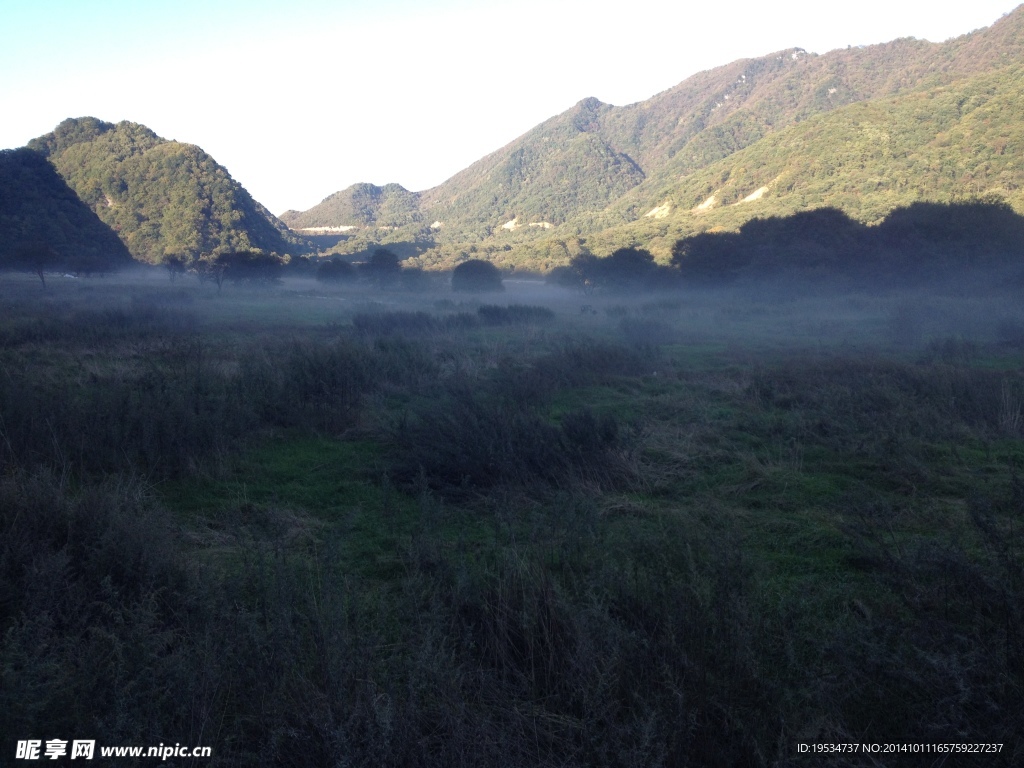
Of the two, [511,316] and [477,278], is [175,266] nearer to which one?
[477,278]

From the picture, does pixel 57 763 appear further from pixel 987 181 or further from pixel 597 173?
pixel 597 173

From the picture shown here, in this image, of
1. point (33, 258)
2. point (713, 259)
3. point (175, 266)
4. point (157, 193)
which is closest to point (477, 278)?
point (713, 259)

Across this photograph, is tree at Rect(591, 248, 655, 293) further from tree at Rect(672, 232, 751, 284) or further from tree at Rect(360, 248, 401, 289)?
tree at Rect(360, 248, 401, 289)

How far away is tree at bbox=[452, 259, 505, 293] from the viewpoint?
54.2 meters

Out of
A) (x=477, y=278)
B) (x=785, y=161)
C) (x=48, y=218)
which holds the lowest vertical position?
(x=477, y=278)

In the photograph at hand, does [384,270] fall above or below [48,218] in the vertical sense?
below

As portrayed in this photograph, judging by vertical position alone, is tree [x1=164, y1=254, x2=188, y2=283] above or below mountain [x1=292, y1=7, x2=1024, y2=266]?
below

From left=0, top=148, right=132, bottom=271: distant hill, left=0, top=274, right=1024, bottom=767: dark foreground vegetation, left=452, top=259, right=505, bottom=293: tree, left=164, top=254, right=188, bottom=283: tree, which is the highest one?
left=0, top=148, right=132, bottom=271: distant hill

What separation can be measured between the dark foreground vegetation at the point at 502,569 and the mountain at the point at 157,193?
74.6m

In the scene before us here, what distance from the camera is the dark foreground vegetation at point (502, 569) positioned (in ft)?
8.70

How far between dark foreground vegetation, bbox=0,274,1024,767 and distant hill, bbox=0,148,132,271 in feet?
195

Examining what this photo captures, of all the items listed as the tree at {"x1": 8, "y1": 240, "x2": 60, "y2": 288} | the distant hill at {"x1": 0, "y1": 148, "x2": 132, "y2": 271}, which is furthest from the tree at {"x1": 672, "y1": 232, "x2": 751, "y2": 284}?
the distant hill at {"x1": 0, "y1": 148, "x2": 132, "y2": 271}

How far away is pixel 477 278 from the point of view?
2149 inches

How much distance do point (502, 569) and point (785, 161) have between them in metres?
77.3
